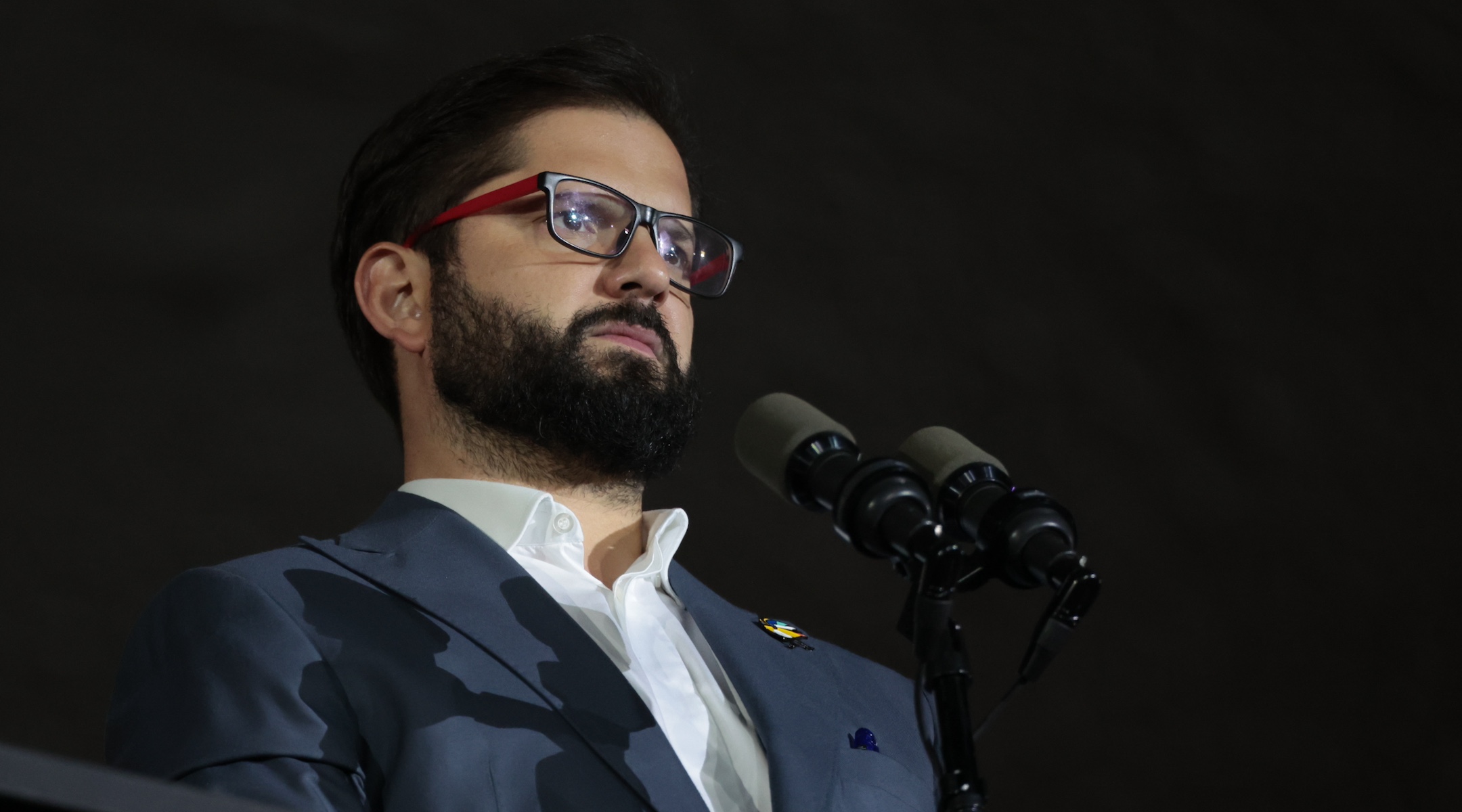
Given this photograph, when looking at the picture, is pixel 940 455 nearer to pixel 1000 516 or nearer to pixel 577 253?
pixel 1000 516

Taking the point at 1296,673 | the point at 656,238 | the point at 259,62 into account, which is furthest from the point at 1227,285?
the point at 259,62

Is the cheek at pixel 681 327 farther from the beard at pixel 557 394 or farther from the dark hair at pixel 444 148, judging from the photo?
the dark hair at pixel 444 148

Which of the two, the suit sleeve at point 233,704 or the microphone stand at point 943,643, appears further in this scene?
the suit sleeve at point 233,704

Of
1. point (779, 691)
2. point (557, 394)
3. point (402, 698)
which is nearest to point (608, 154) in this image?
Answer: point (557, 394)

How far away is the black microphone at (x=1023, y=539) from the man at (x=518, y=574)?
1.32 ft

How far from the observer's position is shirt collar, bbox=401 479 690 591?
162 centimetres

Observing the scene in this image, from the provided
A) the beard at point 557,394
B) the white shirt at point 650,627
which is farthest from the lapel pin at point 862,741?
the beard at point 557,394

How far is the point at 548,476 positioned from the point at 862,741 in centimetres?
51

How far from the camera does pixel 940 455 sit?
118cm

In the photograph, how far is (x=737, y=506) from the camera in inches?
115

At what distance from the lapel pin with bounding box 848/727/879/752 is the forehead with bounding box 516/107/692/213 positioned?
29.4 inches

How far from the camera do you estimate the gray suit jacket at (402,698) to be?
123cm

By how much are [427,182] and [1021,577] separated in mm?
1204

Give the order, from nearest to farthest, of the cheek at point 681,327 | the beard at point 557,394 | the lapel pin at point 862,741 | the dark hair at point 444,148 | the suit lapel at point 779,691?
1. the suit lapel at point 779,691
2. the lapel pin at point 862,741
3. the beard at point 557,394
4. the cheek at point 681,327
5. the dark hair at point 444,148
